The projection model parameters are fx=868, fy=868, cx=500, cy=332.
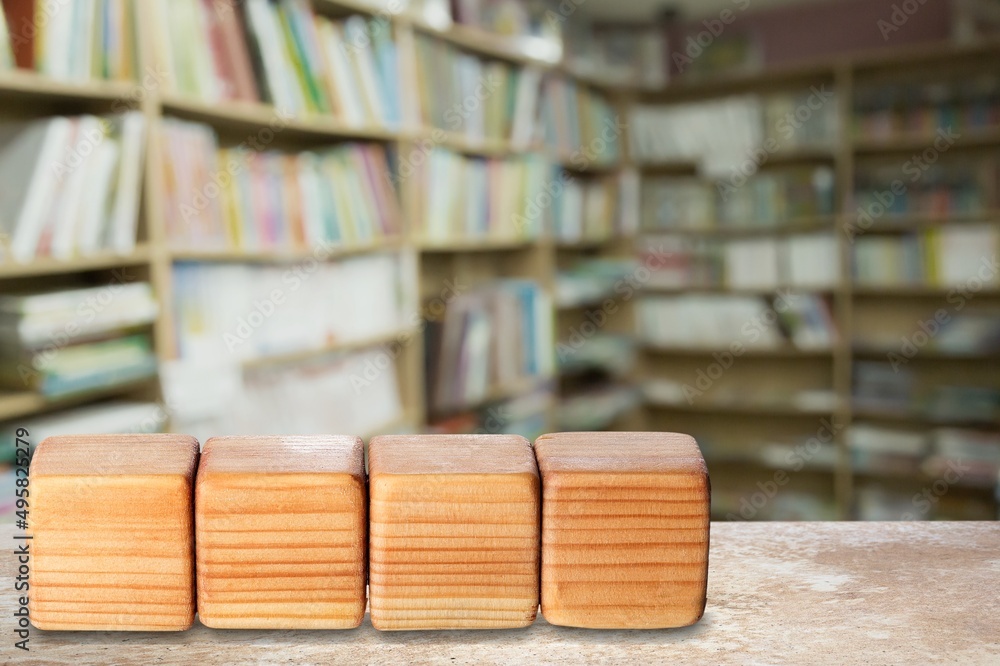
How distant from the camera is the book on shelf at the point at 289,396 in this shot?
6.67ft

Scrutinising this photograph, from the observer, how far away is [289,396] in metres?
2.42

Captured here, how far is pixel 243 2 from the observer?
84.7 inches

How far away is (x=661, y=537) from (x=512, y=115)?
293 cm

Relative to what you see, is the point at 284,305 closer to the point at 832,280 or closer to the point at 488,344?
the point at 488,344

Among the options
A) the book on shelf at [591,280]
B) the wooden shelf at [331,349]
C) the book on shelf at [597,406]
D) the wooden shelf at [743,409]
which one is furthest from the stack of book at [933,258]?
the wooden shelf at [331,349]

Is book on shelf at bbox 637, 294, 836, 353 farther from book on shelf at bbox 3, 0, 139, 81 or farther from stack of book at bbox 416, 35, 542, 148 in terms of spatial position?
book on shelf at bbox 3, 0, 139, 81

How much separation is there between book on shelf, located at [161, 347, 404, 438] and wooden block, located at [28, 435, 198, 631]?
4.83ft

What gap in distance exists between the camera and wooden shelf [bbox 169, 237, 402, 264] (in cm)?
208

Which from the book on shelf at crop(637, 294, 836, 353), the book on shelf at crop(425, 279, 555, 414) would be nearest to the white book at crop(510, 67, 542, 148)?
the book on shelf at crop(425, 279, 555, 414)

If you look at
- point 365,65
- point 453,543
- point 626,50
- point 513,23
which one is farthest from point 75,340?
point 626,50

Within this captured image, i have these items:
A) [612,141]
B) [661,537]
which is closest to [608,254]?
[612,141]

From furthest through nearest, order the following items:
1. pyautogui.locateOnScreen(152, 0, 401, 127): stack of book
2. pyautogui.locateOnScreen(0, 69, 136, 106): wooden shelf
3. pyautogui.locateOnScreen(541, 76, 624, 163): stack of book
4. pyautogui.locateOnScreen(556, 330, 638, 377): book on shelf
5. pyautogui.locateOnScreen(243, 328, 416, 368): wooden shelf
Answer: pyautogui.locateOnScreen(556, 330, 638, 377): book on shelf < pyautogui.locateOnScreen(541, 76, 624, 163): stack of book < pyautogui.locateOnScreen(243, 328, 416, 368): wooden shelf < pyautogui.locateOnScreen(152, 0, 401, 127): stack of book < pyautogui.locateOnScreen(0, 69, 136, 106): wooden shelf

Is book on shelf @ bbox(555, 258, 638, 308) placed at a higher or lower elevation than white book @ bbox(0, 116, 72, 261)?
lower

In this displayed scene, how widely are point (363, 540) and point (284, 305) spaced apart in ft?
6.19
